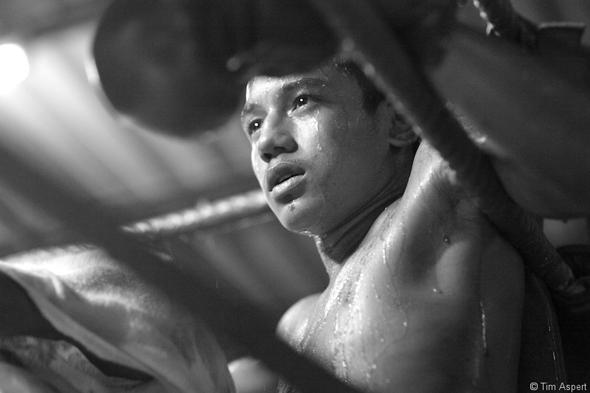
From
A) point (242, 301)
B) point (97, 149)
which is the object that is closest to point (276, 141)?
point (242, 301)

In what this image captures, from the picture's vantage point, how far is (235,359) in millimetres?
1514

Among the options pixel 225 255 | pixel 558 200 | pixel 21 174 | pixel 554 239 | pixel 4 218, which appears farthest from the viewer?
pixel 225 255

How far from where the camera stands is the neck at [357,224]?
4.58 feet

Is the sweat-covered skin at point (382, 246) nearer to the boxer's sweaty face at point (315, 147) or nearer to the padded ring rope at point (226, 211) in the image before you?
the boxer's sweaty face at point (315, 147)

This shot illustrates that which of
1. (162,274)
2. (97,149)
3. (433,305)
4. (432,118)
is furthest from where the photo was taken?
(97,149)

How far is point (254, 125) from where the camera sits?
4.65 feet

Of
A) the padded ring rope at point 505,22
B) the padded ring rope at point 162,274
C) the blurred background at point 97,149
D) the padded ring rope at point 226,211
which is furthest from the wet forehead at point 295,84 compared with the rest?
the blurred background at point 97,149

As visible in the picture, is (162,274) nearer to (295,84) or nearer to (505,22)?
(505,22)

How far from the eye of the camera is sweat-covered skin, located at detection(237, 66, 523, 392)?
1.19 m

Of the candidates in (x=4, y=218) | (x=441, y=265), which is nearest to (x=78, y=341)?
(x=441, y=265)

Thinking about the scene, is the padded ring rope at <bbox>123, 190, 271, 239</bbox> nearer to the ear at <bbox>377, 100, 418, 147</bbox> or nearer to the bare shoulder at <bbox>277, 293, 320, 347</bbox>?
the bare shoulder at <bbox>277, 293, 320, 347</bbox>

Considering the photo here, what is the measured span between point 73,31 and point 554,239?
1.59 metres

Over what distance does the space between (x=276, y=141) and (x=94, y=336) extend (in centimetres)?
37

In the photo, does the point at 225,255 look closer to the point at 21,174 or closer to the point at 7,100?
the point at 7,100
